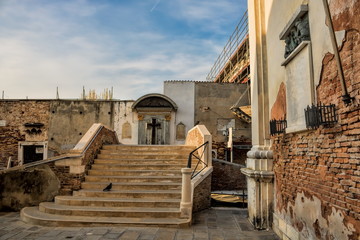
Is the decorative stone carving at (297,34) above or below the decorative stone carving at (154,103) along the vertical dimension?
below

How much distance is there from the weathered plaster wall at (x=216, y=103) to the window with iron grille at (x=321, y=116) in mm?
14351

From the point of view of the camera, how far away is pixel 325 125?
3631mm

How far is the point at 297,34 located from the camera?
4.56 m

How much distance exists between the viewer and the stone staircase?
608cm

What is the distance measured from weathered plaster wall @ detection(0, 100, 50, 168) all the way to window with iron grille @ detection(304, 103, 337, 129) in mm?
17838

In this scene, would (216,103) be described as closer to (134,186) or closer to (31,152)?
(134,186)

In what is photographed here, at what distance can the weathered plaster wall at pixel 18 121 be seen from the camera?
18.2 m

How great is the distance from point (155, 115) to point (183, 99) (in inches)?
85.9

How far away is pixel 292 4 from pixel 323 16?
54.5 inches

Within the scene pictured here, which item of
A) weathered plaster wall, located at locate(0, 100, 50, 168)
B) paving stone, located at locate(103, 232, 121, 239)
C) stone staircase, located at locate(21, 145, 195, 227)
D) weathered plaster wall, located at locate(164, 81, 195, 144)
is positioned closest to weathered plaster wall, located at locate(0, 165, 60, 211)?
stone staircase, located at locate(21, 145, 195, 227)

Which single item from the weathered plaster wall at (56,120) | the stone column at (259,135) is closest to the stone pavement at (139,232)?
the stone column at (259,135)

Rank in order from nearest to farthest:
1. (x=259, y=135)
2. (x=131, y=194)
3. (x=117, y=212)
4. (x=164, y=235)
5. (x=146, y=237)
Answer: (x=146, y=237) → (x=164, y=235) → (x=117, y=212) → (x=259, y=135) → (x=131, y=194)

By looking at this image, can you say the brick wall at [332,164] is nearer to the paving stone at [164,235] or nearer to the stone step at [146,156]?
the paving stone at [164,235]

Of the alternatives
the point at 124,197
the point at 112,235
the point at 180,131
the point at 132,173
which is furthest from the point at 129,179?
the point at 180,131
